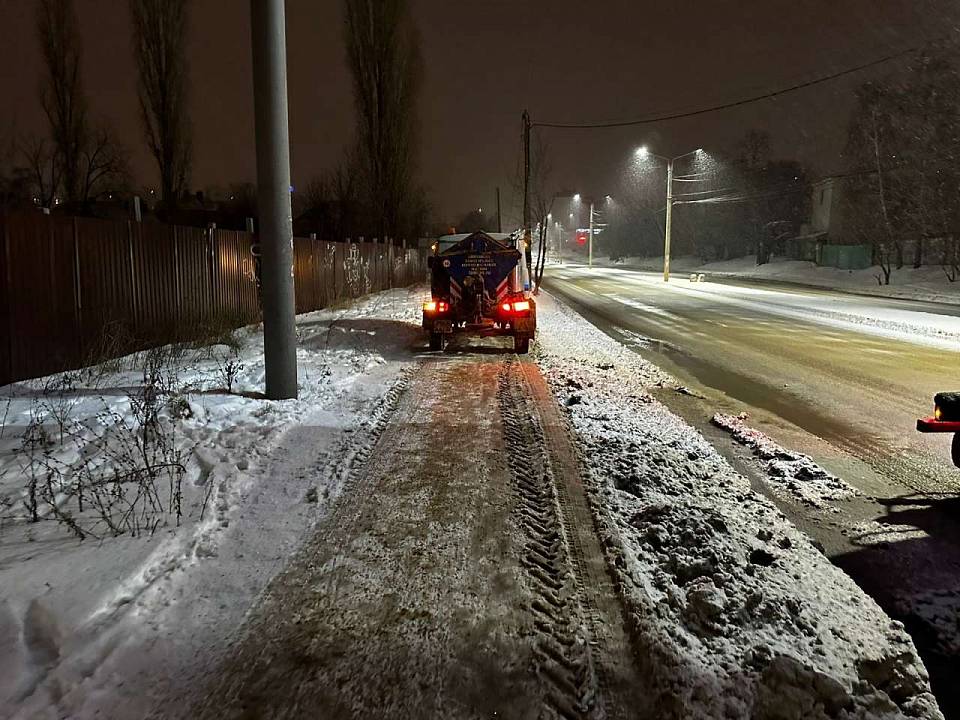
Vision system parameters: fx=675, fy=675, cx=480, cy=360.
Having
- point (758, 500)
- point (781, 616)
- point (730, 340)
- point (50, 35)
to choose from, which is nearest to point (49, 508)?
point (781, 616)

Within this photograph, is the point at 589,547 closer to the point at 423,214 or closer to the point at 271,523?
the point at 271,523

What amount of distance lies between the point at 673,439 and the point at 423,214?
181ft

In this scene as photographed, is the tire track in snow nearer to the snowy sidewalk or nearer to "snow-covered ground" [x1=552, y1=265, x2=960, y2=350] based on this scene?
the snowy sidewalk

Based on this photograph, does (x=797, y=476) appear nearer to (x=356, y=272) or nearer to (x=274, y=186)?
(x=274, y=186)

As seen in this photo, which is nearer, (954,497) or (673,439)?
(954,497)

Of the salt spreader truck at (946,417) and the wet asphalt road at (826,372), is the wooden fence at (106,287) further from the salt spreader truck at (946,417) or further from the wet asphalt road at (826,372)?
the salt spreader truck at (946,417)

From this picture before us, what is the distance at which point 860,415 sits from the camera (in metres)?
8.25

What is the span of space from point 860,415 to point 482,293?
22.8 feet

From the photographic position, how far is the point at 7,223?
27.8 ft

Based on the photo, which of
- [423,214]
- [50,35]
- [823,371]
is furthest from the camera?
[423,214]

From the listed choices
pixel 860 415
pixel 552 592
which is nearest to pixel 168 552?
A: pixel 552 592

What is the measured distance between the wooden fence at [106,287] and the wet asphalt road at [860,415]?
838 centimetres

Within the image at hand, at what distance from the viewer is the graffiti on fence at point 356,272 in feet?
82.5

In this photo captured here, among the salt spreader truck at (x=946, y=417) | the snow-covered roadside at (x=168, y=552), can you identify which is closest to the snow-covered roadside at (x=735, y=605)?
the salt spreader truck at (x=946, y=417)
